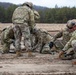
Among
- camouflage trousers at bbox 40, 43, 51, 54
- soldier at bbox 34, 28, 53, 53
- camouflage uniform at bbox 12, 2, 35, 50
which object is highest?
camouflage uniform at bbox 12, 2, 35, 50

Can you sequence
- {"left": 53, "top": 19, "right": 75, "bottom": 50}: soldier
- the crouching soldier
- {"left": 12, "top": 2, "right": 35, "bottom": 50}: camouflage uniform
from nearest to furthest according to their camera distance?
{"left": 53, "top": 19, "right": 75, "bottom": 50}: soldier
{"left": 12, "top": 2, "right": 35, "bottom": 50}: camouflage uniform
the crouching soldier

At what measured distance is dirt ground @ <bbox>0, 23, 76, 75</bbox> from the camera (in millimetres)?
9719

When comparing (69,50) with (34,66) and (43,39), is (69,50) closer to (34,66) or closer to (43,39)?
(34,66)

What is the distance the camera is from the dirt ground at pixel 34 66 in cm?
972

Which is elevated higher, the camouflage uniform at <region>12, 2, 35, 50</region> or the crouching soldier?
the camouflage uniform at <region>12, 2, 35, 50</region>

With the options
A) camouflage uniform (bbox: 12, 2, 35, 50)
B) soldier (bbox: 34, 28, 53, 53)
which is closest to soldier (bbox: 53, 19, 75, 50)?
soldier (bbox: 34, 28, 53, 53)

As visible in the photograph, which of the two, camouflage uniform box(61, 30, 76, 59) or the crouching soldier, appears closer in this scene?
camouflage uniform box(61, 30, 76, 59)

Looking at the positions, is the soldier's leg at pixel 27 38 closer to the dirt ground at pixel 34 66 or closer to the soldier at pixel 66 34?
the dirt ground at pixel 34 66

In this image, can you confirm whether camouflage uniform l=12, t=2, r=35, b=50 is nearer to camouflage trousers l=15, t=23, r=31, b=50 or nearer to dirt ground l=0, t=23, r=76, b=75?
camouflage trousers l=15, t=23, r=31, b=50

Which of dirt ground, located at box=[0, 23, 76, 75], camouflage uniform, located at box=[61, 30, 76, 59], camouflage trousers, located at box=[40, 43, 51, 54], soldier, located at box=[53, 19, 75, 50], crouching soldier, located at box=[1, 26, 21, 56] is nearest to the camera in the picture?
dirt ground, located at box=[0, 23, 76, 75]

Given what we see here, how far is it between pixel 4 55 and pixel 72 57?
8.37 feet

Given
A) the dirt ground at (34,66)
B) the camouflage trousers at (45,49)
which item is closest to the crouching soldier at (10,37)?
the dirt ground at (34,66)

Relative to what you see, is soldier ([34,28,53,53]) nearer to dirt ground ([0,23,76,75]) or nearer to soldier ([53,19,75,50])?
soldier ([53,19,75,50])

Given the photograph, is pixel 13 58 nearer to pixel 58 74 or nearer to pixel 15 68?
pixel 15 68
